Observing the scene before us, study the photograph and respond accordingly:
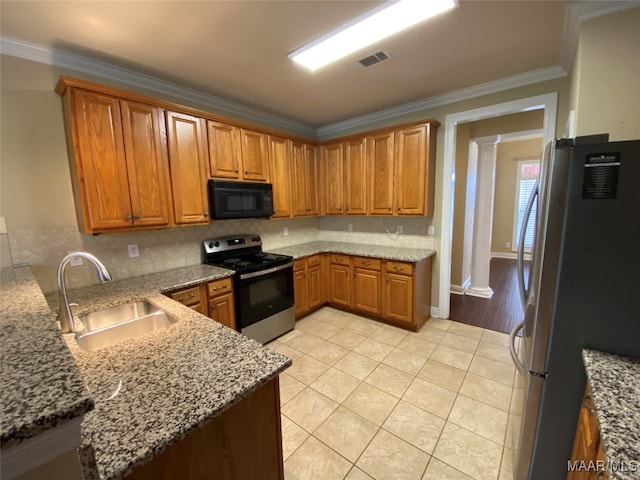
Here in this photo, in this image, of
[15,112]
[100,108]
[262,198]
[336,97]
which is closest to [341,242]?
[262,198]

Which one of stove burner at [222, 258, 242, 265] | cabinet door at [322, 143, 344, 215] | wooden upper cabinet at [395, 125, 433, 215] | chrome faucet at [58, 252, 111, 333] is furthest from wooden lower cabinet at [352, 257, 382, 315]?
chrome faucet at [58, 252, 111, 333]

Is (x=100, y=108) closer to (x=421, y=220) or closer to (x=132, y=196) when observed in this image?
(x=132, y=196)

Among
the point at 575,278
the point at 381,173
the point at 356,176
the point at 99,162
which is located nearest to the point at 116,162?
the point at 99,162

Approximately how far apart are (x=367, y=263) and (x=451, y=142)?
1715mm

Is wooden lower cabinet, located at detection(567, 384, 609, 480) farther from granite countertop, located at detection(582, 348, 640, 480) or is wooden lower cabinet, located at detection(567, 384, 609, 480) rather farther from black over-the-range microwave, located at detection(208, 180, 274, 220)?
black over-the-range microwave, located at detection(208, 180, 274, 220)

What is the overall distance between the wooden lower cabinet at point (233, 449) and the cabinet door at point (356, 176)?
288 centimetres

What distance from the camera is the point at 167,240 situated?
2.73m

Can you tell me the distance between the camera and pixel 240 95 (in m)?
2.97

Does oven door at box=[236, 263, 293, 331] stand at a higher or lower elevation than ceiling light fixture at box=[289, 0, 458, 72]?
lower

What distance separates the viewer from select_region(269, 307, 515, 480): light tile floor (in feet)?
5.29

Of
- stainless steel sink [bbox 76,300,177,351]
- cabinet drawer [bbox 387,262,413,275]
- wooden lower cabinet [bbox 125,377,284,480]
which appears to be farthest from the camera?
cabinet drawer [bbox 387,262,413,275]

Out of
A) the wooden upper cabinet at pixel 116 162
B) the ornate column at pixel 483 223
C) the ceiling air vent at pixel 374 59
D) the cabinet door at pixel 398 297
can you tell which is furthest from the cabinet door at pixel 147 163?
the ornate column at pixel 483 223

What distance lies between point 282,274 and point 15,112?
8.07 ft

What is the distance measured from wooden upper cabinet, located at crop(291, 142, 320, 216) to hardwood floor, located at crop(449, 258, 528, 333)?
241 centimetres
